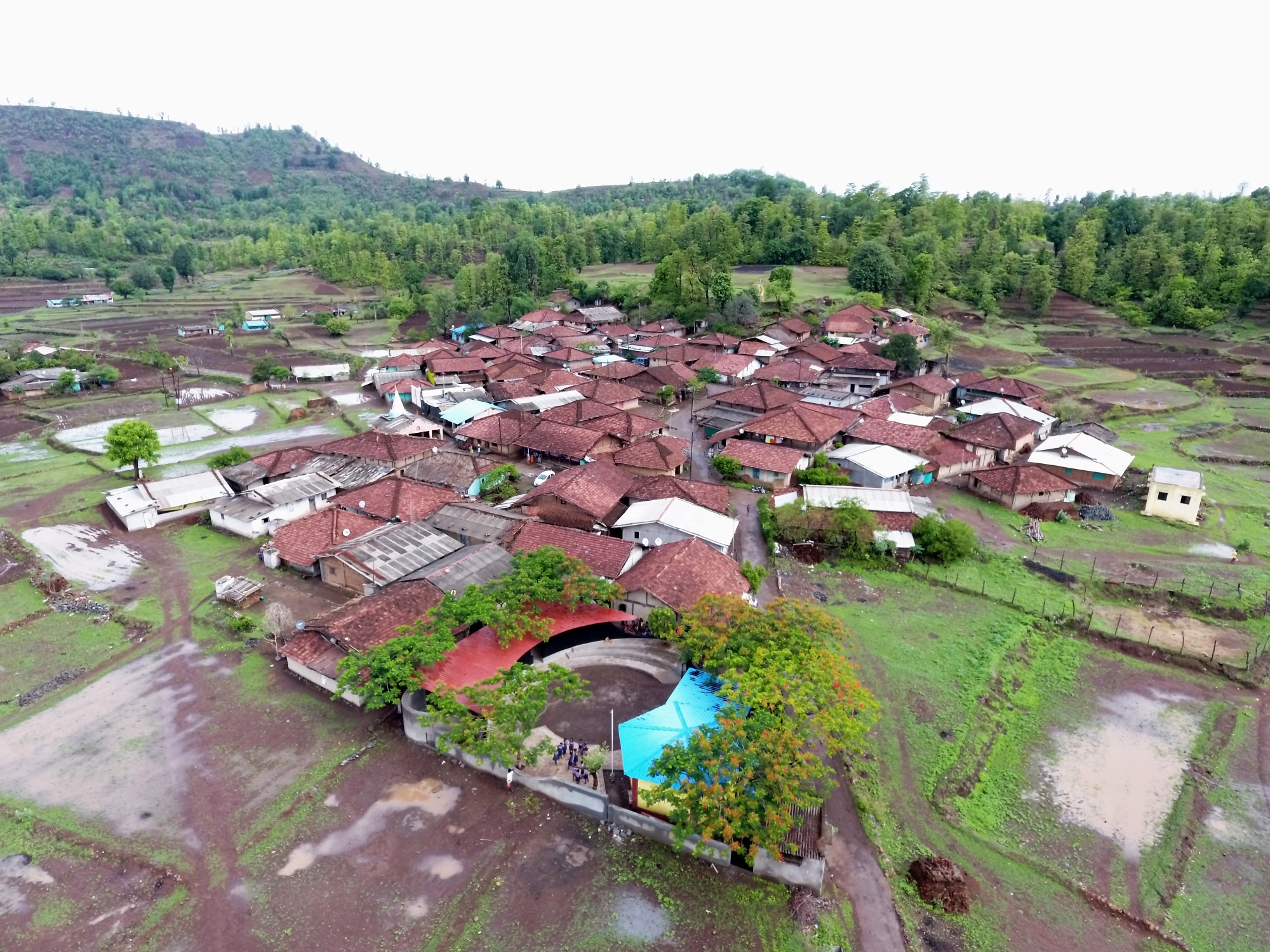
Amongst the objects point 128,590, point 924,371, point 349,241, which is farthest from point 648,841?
point 349,241

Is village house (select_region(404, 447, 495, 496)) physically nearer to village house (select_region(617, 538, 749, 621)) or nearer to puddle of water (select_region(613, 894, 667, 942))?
village house (select_region(617, 538, 749, 621))

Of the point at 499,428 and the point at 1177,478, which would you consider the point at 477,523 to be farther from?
the point at 1177,478

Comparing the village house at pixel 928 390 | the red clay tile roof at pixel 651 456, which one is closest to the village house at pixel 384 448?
the red clay tile roof at pixel 651 456

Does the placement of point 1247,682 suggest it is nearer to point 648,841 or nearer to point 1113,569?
point 1113,569

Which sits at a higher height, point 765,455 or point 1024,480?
point 765,455

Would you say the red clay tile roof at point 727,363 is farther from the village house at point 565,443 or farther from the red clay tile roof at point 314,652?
the red clay tile roof at point 314,652

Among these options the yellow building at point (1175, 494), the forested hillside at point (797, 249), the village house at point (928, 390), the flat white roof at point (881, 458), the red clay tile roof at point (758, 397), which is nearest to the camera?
the yellow building at point (1175, 494)

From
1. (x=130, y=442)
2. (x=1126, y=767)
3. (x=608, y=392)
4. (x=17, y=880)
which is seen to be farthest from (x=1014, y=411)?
(x=130, y=442)

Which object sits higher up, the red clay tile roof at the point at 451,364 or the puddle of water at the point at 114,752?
the red clay tile roof at the point at 451,364
